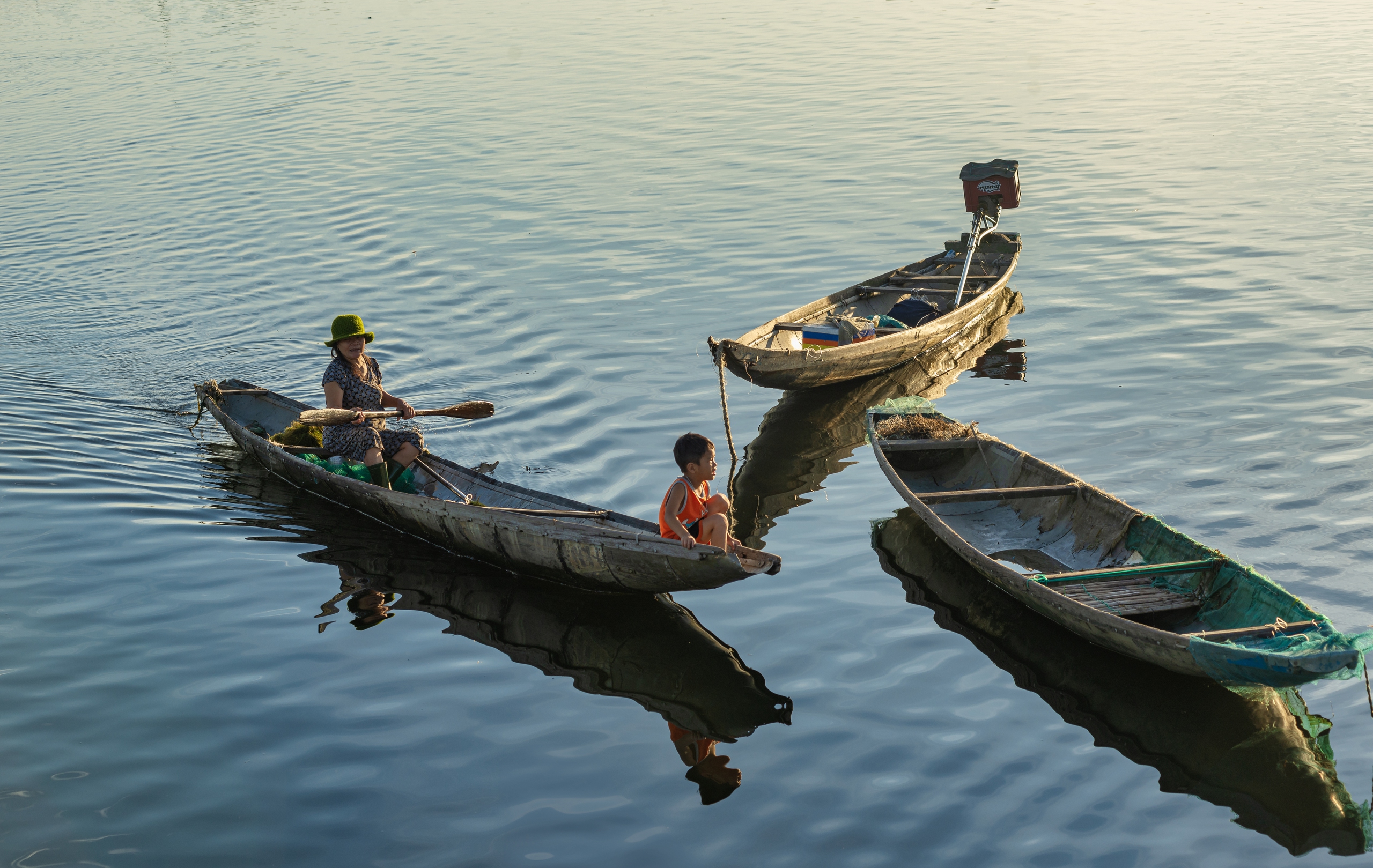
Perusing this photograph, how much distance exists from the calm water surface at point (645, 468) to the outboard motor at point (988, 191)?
3.65 ft

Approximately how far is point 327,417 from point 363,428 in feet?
1.34

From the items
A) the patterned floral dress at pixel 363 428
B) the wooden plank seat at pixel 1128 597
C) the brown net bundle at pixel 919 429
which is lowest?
the wooden plank seat at pixel 1128 597

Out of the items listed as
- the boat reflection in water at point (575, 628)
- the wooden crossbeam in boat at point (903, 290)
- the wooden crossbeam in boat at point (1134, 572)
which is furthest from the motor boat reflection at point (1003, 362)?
the boat reflection in water at point (575, 628)

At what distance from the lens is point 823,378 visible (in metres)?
10.6

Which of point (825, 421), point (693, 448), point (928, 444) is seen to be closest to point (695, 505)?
point (693, 448)

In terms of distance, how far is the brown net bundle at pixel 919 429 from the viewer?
9.02 meters

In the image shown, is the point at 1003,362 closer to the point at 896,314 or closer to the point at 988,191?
the point at 896,314

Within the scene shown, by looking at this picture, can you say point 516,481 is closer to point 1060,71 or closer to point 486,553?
Result: point 486,553

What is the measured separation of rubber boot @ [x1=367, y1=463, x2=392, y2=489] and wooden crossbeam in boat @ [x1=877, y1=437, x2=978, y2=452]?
387 centimetres

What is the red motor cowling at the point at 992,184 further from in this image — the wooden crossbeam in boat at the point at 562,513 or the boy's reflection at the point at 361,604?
the boy's reflection at the point at 361,604

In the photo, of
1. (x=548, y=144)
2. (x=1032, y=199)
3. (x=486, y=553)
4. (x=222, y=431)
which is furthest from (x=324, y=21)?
(x=486, y=553)

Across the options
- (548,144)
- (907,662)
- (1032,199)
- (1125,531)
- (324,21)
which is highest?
(324,21)

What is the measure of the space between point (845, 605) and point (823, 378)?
372 cm

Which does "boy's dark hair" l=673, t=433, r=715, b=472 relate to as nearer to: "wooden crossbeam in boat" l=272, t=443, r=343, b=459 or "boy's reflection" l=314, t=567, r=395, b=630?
"boy's reflection" l=314, t=567, r=395, b=630
